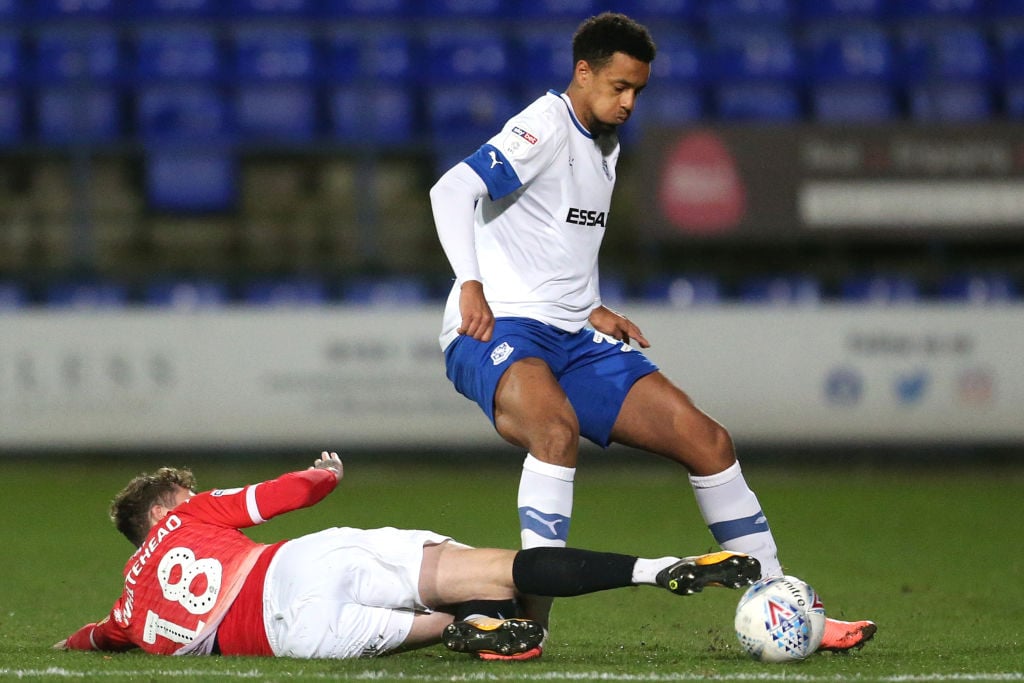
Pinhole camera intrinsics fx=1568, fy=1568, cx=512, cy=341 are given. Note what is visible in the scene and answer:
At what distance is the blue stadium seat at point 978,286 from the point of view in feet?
37.8

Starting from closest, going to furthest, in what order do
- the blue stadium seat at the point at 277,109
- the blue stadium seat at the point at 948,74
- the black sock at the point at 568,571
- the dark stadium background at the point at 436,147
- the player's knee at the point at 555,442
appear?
the black sock at the point at 568,571 < the player's knee at the point at 555,442 < the dark stadium background at the point at 436,147 < the blue stadium seat at the point at 948,74 < the blue stadium seat at the point at 277,109

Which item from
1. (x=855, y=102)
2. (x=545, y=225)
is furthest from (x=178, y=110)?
(x=545, y=225)

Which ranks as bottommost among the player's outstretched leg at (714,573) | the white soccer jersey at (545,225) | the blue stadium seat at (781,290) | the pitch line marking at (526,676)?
the pitch line marking at (526,676)

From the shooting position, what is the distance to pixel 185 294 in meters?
11.4

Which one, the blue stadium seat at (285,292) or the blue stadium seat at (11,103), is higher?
the blue stadium seat at (11,103)

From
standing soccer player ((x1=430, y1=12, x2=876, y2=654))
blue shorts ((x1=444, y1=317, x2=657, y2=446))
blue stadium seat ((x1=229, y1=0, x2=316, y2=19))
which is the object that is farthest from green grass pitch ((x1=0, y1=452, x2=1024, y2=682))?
blue stadium seat ((x1=229, y1=0, x2=316, y2=19))

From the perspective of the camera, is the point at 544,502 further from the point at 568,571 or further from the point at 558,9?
the point at 558,9

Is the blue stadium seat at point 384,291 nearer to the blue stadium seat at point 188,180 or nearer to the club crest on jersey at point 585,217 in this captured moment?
the blue stadium seat at point 188,180

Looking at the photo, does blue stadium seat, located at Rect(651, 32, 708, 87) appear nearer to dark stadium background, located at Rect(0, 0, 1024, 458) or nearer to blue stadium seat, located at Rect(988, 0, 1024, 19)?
dark stadium background, located at Rect(0, 0, 1024, 458)

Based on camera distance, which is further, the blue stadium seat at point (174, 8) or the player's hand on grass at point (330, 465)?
the blue stadium seat at point (174, 8)

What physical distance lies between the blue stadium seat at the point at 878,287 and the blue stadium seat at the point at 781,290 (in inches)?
8.8

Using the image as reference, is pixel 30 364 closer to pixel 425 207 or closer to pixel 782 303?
pixel 425 207

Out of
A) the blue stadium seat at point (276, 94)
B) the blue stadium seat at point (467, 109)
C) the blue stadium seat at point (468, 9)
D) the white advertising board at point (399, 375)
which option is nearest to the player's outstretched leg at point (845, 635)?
the white advertising board at point (399, 375)

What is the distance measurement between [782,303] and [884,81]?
96.2 inches
